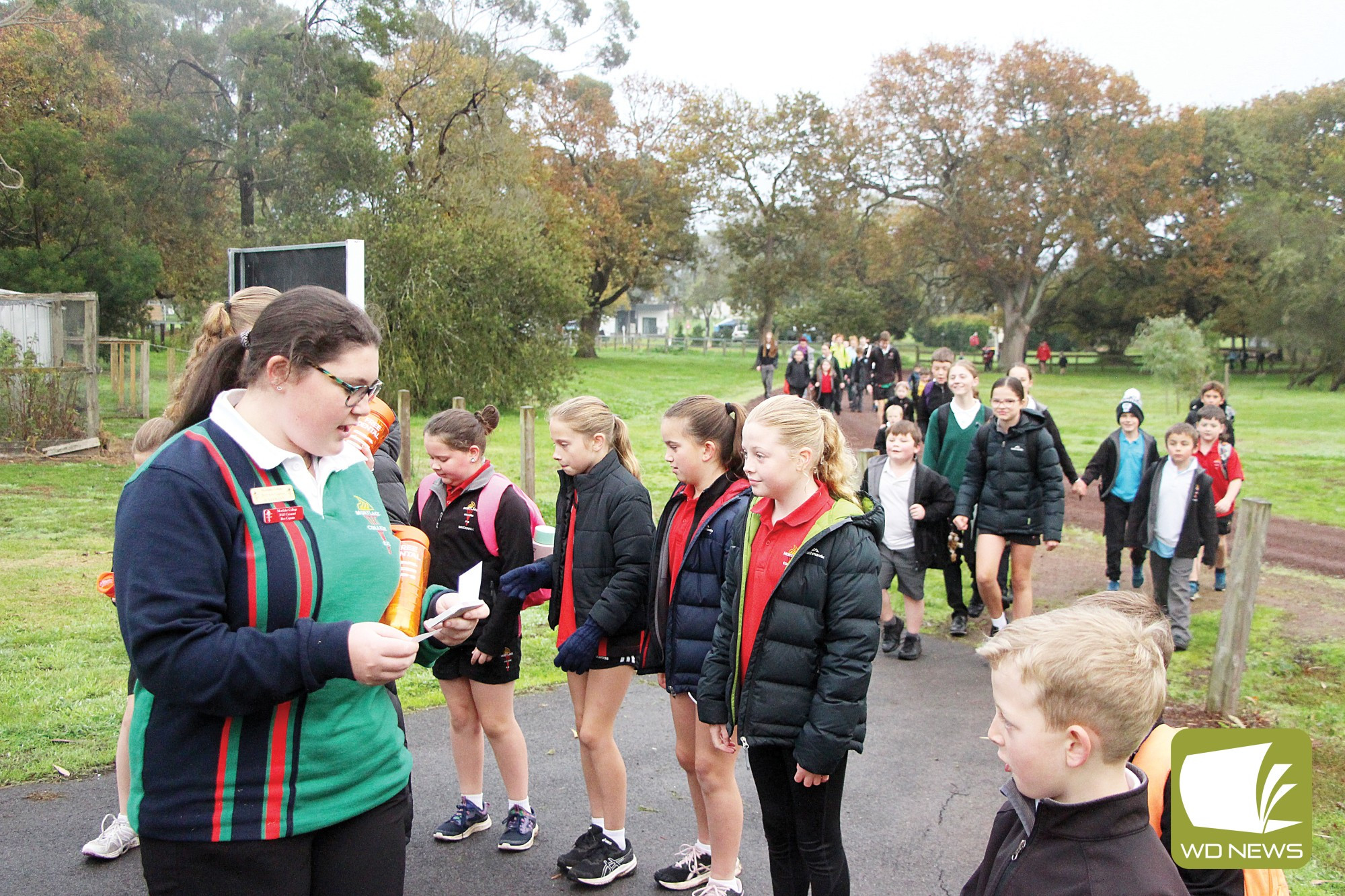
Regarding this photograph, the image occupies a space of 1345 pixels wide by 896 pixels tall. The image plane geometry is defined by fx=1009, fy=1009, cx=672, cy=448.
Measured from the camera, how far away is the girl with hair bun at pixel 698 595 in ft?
12.2

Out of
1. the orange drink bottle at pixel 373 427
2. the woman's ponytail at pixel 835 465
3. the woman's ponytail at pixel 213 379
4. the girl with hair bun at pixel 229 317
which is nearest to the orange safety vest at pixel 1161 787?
the woman's ponytail at pixel 835 465

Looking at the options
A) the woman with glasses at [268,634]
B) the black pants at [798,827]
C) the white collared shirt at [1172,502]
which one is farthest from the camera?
the white collared shirt at [1172,502]

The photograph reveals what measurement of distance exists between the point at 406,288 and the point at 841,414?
36.3 ft

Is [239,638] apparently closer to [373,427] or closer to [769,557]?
[373,427]

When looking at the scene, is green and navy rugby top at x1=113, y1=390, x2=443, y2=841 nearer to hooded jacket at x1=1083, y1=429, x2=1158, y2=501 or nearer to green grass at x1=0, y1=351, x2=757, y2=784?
green grass at x1=0, y1=351, x2=757, y2=784

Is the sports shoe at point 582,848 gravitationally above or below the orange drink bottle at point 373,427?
below

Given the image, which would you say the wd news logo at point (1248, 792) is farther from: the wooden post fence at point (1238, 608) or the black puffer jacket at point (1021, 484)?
the black puffer jacket at point (1021, 484)

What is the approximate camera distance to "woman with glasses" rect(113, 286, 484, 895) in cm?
193

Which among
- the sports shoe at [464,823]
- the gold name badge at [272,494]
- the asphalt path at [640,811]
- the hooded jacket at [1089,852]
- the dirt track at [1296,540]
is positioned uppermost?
the gold name badge at [272,494]

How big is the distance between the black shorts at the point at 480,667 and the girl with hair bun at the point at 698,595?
55cm

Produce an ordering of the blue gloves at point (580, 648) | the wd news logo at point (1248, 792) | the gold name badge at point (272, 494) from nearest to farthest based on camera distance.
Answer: the wd news logo at point (1248, 792) → the gold name badge at point (272, 494) → the blue gloves at point (580, 648)

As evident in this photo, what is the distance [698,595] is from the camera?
3.73m

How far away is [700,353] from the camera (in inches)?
2418

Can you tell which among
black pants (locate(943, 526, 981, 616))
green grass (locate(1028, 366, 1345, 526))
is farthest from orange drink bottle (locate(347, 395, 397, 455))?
green grass (locate(1028, 366, 1345, 526))
